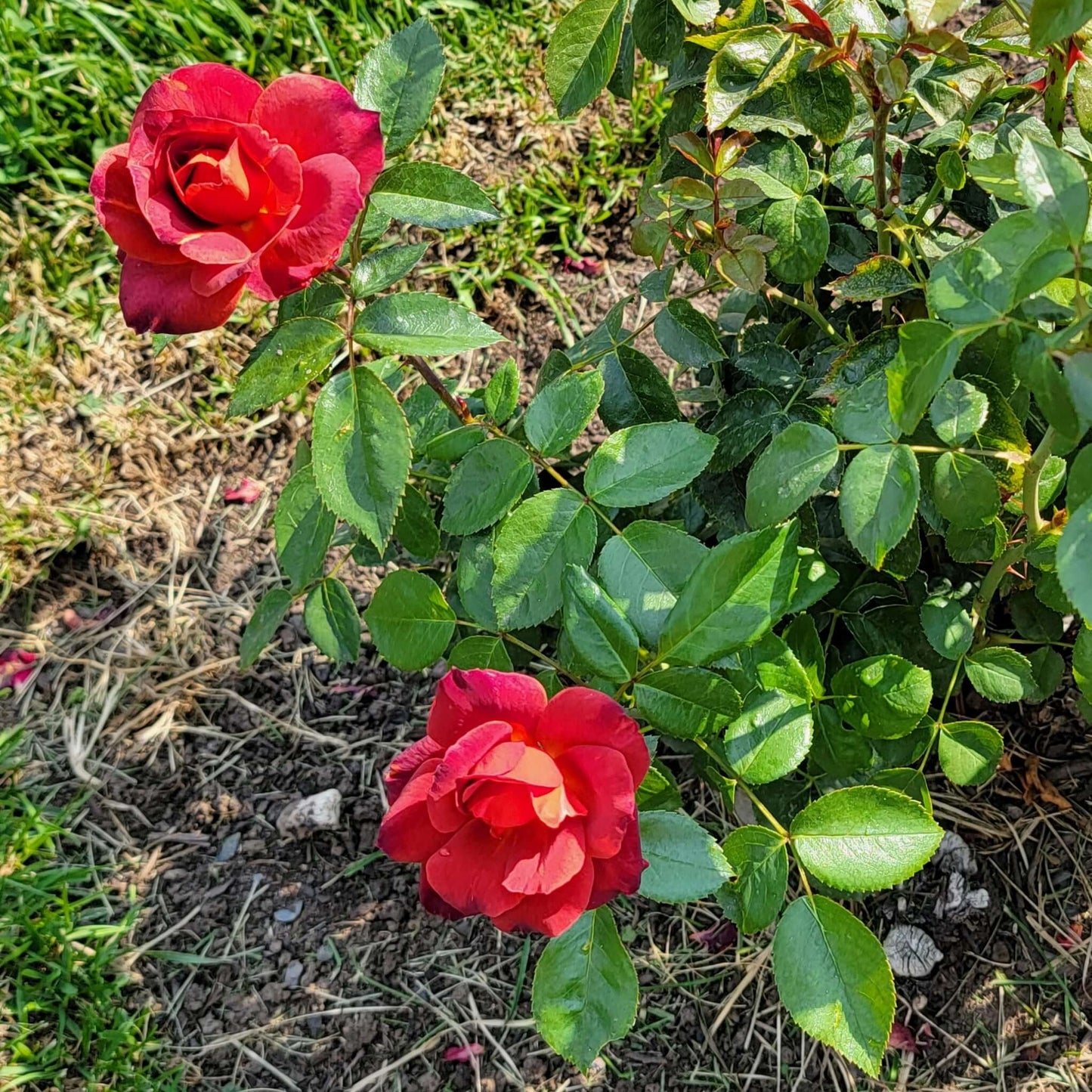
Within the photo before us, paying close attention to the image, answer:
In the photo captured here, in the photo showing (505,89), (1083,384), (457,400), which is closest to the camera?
(1083,384)

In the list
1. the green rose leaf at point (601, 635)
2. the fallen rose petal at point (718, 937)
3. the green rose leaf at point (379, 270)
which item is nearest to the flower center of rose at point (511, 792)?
the green rose leaf at point (601, 635)

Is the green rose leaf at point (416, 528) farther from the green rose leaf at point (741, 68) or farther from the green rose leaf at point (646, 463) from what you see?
the green rose leaf at point (741, 68)

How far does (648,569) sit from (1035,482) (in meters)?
0.36

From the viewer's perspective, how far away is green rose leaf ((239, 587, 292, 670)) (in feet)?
4.10

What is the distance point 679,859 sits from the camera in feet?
2.86

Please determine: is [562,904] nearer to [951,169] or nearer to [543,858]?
[543,858]

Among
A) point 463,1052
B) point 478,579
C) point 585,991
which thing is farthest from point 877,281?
point 463,1052

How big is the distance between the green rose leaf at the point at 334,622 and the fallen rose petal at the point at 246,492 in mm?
820

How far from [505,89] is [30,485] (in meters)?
1.30

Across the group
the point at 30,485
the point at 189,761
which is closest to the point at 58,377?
the point at 30,485

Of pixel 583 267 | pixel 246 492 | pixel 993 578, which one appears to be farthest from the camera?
pixel 583 267

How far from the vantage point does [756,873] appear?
2.97ft

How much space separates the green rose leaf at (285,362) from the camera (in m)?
0.88

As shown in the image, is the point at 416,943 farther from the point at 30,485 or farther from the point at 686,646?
the point at 30,485
